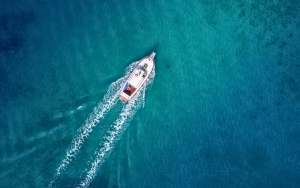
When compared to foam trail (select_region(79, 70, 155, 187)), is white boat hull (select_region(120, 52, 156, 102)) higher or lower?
higher

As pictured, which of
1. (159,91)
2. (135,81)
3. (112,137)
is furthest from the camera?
(159,91)

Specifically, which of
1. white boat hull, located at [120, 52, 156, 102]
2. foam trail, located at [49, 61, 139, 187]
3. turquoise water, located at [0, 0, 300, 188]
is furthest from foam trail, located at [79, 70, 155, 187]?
foam trail, located at [49, 61, 139, 187]

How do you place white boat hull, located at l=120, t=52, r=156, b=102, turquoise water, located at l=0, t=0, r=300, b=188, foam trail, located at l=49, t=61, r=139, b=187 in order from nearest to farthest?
white boat hull, located at l=120, t=52, r=156, b=102
foam trail, located at l=49, t=61, r=139, b=187
turquoise water, located at l=0, t=0, r=300, b=188

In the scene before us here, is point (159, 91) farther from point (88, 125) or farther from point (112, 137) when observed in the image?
point (88, 125)

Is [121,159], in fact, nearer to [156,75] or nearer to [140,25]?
[156,75]

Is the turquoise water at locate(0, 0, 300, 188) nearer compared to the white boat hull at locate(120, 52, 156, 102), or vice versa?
the white boat hull at locate(120, 52, 156, 102)

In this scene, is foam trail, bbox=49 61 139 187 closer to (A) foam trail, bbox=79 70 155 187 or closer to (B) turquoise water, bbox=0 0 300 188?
(B) turquoise water, bbox=0 0 300 188

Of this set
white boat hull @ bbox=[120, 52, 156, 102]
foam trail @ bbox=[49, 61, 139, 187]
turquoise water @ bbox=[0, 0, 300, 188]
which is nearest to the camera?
white boat hull @ bbox=[120, 52, 156, 102]

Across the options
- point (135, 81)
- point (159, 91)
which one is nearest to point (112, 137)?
point (135, 81)
